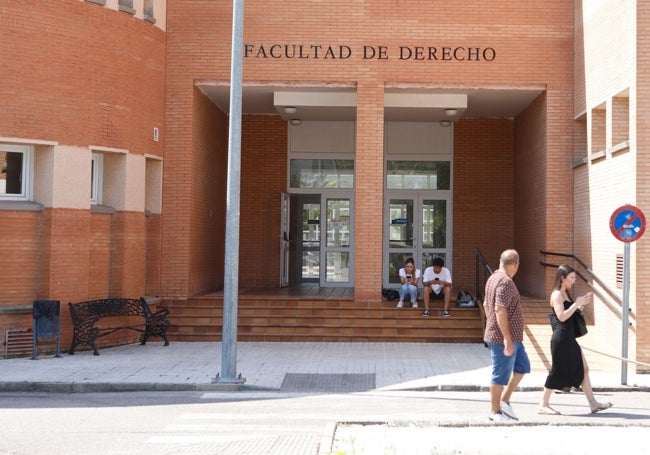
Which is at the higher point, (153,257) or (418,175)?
(418,175)

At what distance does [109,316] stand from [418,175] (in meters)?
9.57

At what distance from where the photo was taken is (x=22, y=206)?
13.9 metres

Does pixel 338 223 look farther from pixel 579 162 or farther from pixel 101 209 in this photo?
pixel 101 209

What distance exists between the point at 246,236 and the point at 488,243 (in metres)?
6.09

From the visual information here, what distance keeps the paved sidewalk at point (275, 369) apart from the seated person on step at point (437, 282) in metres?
0.99

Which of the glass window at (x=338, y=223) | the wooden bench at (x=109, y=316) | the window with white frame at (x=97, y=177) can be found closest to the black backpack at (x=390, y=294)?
the glass window at (x=338, y=223)

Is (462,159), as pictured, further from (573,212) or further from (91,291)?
(91,291)

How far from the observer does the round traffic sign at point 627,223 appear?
1152cm

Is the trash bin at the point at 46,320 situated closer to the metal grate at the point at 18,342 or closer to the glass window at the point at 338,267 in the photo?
the metal grate at the point at 18,342

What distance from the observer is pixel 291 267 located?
2170 centimetres

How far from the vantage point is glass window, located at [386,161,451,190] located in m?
21.4

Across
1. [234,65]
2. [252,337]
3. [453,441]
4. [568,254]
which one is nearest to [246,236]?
[252,337]

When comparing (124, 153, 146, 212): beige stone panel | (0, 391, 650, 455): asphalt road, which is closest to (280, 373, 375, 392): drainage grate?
(0, 391, 650, 455): asphalt road

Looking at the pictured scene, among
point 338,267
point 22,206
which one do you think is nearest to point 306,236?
point 338,267
